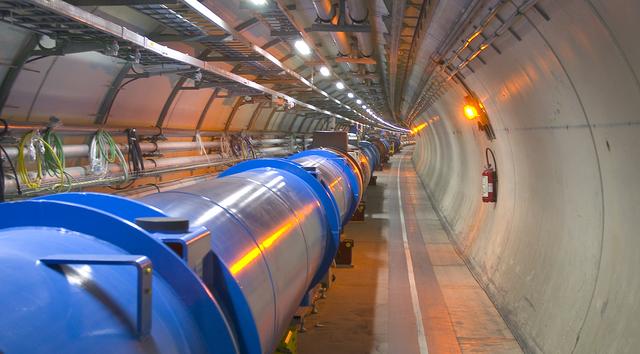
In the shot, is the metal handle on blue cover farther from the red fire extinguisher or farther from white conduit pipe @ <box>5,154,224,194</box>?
the red fire extinguisher

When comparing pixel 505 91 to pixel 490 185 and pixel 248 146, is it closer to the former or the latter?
pixel 490 185

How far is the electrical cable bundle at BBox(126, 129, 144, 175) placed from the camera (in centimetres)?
810

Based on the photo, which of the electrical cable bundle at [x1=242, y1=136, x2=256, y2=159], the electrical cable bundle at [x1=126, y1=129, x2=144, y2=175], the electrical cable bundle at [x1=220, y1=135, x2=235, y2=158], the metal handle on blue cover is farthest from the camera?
the electrical cable bundle at [x1=242, y1=136, x2=256, y2=159]

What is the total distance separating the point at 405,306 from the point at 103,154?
450 cm

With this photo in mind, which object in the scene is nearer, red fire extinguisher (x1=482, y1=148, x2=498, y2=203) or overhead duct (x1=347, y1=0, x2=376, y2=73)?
overhead duct (x1=347, y1=0, x2=376, y2=73)

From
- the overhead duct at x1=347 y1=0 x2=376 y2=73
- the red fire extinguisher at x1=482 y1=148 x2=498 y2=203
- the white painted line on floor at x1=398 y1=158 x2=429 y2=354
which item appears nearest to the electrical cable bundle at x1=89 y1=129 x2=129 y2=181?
the overhead duct at x1=347 y1=0 x2=376 y2=73

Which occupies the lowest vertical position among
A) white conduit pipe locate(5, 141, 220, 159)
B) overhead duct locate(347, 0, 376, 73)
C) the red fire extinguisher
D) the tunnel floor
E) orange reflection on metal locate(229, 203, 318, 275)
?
the tunnel floor

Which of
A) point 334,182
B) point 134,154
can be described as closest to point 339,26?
point 334,182

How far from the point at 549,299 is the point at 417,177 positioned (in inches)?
883

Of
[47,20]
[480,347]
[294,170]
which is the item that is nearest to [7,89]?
[47,20]

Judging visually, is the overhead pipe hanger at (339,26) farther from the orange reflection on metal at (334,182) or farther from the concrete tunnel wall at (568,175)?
the orange reflection on metal at (334,182)

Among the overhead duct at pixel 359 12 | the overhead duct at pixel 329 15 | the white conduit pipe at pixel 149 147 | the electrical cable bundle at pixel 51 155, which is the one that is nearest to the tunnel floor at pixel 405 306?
the electrical cable bundle at pixel 51 155

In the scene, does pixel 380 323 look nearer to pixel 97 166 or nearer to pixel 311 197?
pixel 311 197

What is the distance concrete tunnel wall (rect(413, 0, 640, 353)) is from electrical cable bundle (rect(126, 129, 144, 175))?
4967 millimetres
